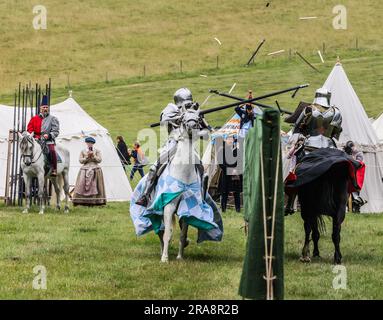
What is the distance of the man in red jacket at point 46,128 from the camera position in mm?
19109

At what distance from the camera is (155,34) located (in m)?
67.8

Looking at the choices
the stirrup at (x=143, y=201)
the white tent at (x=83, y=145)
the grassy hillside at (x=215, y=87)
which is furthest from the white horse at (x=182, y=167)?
the grassy hillside at (x=215, y=87)

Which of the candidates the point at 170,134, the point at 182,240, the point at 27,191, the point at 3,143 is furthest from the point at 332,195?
the point at 3,143

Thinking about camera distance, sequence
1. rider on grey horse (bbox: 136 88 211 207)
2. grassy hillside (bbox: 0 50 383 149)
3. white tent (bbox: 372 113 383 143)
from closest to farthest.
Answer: rider on grey horse (bbox: 136 88 211 207) < white tent (bbox: 372 113 383 143) < grassy hillside (bbox: 0 50 383 149)

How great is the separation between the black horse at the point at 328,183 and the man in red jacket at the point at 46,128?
8.74 metres

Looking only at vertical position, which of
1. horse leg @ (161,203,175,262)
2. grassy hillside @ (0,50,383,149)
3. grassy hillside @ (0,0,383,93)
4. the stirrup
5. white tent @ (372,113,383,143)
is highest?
grassy hillside @ (0,0,383,93)

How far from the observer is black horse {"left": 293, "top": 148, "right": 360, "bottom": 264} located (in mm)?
11289

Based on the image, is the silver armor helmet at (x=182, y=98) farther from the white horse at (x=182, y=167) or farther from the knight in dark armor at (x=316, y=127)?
the knight in dark armor at (x=316, y=127)

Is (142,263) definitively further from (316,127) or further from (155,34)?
(155,34)

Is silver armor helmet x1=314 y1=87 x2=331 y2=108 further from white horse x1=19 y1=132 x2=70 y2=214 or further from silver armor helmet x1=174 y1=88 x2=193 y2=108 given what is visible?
white horse x1=19 y1=132 x2=70 y2=214

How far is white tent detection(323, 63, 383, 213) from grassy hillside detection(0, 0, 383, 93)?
3572cm

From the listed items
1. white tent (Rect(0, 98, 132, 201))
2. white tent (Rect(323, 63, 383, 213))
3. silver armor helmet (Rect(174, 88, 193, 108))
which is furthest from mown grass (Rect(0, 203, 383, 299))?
white tent (Rect(0, 98, 132, 201))

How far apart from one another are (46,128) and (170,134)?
24.9ft

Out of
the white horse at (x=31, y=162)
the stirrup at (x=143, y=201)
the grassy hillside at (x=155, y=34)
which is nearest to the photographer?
the stirrup at (x=143, y=201)
